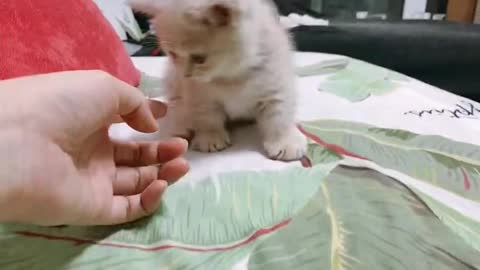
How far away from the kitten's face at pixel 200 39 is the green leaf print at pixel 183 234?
7.5 inches

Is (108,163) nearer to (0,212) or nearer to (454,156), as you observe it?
(0,212)

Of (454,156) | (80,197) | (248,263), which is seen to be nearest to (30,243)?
(80,197)

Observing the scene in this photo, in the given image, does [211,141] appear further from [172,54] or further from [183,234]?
[183,234]

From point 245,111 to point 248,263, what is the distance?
0.40 metres

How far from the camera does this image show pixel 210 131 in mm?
853

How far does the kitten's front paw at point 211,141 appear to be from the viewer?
0.82m

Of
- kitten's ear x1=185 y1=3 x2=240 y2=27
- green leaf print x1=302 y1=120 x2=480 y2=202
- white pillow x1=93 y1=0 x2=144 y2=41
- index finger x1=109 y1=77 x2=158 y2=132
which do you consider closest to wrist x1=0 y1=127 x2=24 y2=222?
index finger x1=109 y1=77 x2=158 y2=132

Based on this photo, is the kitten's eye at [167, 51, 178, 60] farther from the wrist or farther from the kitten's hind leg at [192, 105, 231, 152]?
the wrist

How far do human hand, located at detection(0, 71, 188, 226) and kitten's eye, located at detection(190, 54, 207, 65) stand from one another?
0.16 m

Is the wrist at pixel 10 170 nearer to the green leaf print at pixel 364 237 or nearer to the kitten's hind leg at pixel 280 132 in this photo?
the green leaf print at pixel 364 237

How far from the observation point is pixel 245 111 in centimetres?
89

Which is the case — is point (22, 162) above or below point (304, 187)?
above

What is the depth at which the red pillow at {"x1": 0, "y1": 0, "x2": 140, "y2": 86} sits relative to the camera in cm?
81

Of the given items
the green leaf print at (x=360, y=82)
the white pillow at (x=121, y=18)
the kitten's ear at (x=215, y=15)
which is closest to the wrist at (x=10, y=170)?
the kitten's ear at (x=215, y=15)
